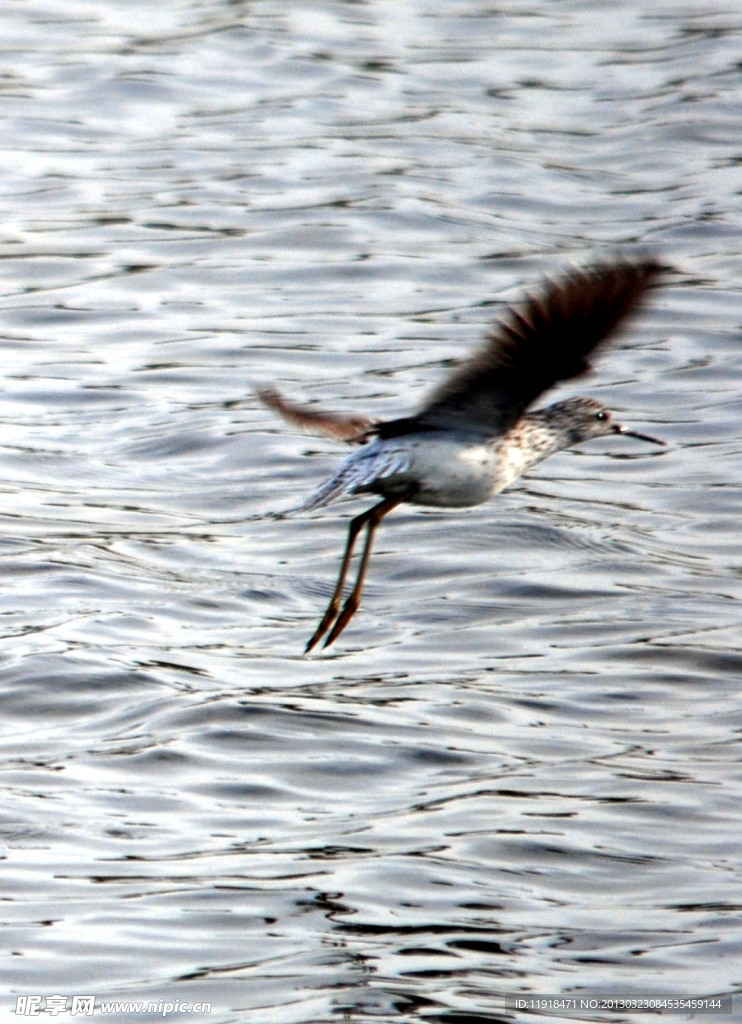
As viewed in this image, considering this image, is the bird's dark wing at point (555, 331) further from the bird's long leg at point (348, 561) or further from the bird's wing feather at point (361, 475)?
the bird's long leg at point (348, 561)

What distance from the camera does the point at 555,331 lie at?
251 inches

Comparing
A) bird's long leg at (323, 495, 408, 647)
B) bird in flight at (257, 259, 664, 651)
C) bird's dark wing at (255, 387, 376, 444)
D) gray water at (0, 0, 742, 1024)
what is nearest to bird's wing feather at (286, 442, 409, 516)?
bird in flight at (257, 259, 664, 651)

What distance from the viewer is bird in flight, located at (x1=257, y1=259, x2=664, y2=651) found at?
20.9ft

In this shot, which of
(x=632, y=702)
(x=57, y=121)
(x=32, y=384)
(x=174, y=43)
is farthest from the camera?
(x=174, y=43)

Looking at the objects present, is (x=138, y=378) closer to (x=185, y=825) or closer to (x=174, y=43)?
(x=185, y=825)

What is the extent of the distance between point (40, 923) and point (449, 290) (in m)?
7.42

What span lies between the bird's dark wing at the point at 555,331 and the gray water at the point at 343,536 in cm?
162

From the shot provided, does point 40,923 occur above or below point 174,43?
below

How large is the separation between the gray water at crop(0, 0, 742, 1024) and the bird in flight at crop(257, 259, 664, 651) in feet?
3.06

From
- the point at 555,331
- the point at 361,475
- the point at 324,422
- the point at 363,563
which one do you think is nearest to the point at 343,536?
the point at 363,563

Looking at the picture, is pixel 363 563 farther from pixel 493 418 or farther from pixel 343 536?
pixel 343 536

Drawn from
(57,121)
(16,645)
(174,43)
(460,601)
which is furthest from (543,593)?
(174,43)

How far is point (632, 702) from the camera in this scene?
852cm

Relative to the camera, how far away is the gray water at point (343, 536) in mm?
6570
